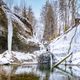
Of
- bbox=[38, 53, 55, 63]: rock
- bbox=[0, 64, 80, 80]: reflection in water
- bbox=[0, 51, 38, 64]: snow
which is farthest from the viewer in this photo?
bbox=[38, 53, 55, 63]: rock

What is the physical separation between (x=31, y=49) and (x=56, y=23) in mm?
14834

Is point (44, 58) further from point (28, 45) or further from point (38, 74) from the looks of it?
point (38, 74)

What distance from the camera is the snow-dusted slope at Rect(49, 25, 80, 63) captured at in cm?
2503

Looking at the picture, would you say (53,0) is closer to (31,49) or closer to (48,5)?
(48,5)

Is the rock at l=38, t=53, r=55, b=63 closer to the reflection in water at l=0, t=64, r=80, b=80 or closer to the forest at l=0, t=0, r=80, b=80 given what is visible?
the forest at l=0, t=0, r=80, b=80

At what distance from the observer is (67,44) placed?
25.6 meters

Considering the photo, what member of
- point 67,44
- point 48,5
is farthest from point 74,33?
point 48,5

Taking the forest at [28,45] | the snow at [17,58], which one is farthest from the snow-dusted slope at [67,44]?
the snow at [17,58]

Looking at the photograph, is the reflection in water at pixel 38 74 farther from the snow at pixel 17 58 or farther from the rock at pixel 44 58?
the rock at pixel 44 58

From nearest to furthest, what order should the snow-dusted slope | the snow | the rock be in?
the snow < the rock < the snow-dusted slope

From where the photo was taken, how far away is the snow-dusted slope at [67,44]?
25.0 metres

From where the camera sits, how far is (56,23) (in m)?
40.8

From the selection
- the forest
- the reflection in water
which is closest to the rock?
the forest

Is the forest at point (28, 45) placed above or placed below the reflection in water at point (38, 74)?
above
